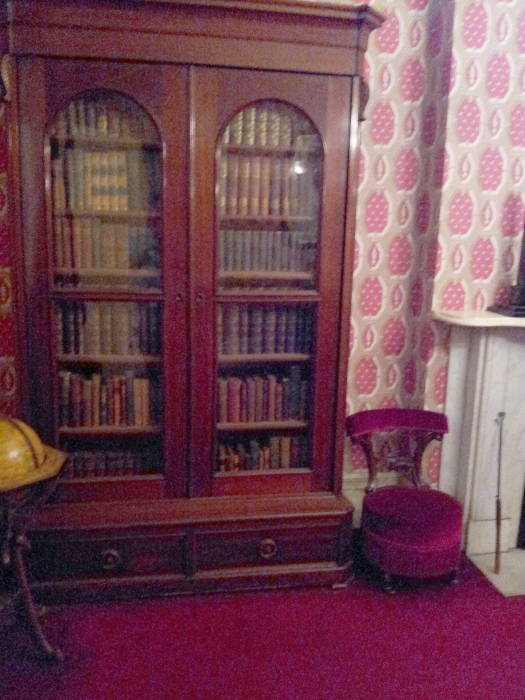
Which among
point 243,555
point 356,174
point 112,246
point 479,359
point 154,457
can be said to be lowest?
point 243,555

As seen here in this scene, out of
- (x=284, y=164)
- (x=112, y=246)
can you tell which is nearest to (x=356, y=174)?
(x=284, y=164)

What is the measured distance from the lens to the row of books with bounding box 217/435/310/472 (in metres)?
2.57

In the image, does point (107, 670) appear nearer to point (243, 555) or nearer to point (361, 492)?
point (243, 555)

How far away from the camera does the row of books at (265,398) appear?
2.53m

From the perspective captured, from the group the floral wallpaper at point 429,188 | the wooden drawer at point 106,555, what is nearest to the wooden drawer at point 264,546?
the wooden drawer at point 106,555

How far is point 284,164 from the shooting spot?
2.40 m

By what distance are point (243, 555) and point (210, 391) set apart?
0.70 meters

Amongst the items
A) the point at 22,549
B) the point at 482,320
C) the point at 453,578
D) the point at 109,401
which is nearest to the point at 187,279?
the point at 109,401

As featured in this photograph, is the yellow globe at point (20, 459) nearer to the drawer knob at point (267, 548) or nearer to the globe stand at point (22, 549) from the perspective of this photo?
the globe stand at point (22, 549)

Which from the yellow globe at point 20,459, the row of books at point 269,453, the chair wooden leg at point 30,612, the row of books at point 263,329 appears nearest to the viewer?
the yellow globe at point 20,459

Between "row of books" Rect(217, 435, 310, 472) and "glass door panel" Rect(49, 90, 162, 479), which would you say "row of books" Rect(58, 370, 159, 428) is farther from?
"row of books" Rect(217, 435, 310, 472)

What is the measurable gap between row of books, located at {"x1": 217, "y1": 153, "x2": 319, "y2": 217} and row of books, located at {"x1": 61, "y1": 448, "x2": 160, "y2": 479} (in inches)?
40.1

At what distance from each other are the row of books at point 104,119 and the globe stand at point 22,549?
48.8 inches

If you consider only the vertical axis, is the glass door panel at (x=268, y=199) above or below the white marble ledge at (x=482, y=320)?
above
